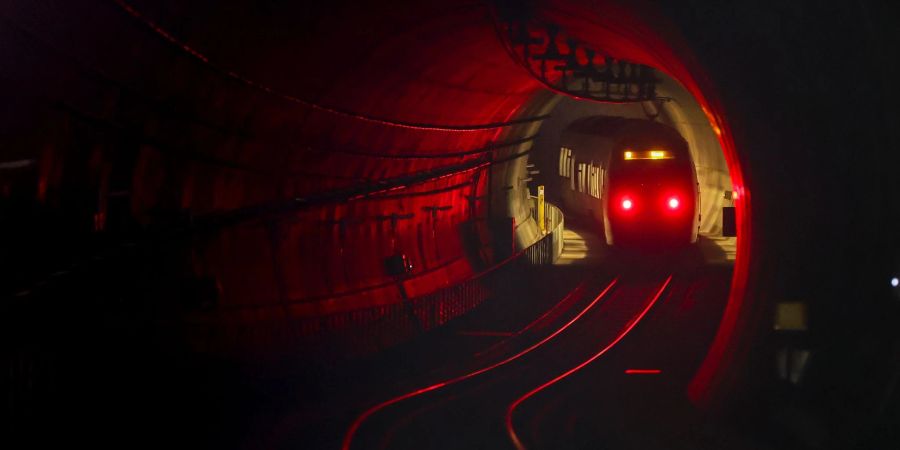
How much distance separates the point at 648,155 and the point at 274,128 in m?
11.1

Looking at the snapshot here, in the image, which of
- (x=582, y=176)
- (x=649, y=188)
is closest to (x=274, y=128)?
(x=649, y=188)

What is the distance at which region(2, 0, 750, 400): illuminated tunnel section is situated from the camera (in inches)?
431

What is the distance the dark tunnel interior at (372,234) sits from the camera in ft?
31.1

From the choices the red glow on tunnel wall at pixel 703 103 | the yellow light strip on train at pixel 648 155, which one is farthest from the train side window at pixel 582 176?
the red glow on tunnel wall at pixel 703 103

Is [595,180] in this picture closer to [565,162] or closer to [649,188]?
[649,188]

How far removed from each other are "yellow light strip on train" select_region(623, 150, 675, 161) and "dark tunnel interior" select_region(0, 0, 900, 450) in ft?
13.6

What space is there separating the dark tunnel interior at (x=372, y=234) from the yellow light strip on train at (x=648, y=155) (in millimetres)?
4141

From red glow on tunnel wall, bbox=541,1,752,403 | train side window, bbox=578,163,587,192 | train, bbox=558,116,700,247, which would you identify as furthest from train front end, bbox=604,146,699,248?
red glow on tunnel wall, bbox=541,1,752,403

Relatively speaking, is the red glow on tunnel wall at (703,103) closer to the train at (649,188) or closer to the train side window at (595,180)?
the train at (649,188)

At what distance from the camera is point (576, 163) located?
30328 mm

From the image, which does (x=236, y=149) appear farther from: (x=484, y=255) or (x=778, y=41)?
(x=484, y=255)

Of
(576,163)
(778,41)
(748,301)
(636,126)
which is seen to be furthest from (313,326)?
(576,163)

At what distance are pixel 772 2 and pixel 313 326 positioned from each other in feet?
28.3

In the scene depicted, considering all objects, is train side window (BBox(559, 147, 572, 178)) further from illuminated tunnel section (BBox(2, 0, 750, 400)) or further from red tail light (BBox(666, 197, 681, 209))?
illuminated tunnel section (BBox(2, 0, 750, 400))
